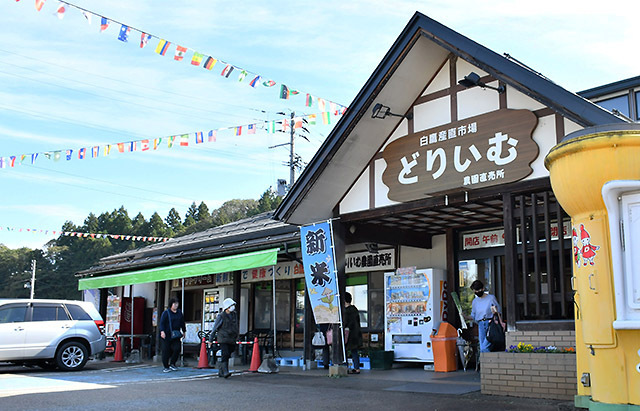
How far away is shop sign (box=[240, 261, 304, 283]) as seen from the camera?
1606 cm

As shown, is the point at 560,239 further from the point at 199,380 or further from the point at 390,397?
the point at 199,380

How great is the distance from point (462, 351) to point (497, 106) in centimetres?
492

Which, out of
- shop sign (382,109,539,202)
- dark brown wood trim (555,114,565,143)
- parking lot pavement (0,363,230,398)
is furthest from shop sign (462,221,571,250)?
parking lot pavement (0,363,230,398)

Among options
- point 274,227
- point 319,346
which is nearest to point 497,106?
point 319,346

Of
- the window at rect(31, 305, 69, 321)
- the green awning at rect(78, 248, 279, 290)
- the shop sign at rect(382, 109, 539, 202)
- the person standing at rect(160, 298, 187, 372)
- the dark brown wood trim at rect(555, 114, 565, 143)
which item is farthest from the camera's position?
the window at rect(31, 305, 69, 321)

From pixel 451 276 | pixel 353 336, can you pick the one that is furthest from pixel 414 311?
pixel 353 336

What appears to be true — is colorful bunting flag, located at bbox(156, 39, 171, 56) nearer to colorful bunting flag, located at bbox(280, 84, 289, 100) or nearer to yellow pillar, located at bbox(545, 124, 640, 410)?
colorful bunting flag, located at bbox(280, 84, 289, 100)

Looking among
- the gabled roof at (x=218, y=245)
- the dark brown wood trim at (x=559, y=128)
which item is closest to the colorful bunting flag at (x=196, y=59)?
the gabled roof at (x=218, y=245)

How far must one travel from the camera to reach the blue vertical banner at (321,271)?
1145 cm

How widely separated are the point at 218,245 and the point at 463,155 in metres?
9.52

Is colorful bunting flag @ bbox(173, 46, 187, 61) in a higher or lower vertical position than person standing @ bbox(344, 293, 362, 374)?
higher

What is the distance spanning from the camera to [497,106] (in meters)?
9.35

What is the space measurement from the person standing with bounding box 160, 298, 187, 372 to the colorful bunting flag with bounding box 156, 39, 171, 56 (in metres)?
5.53

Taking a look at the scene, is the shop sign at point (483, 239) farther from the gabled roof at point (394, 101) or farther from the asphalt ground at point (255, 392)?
the gabled roof at point (394, 101)
